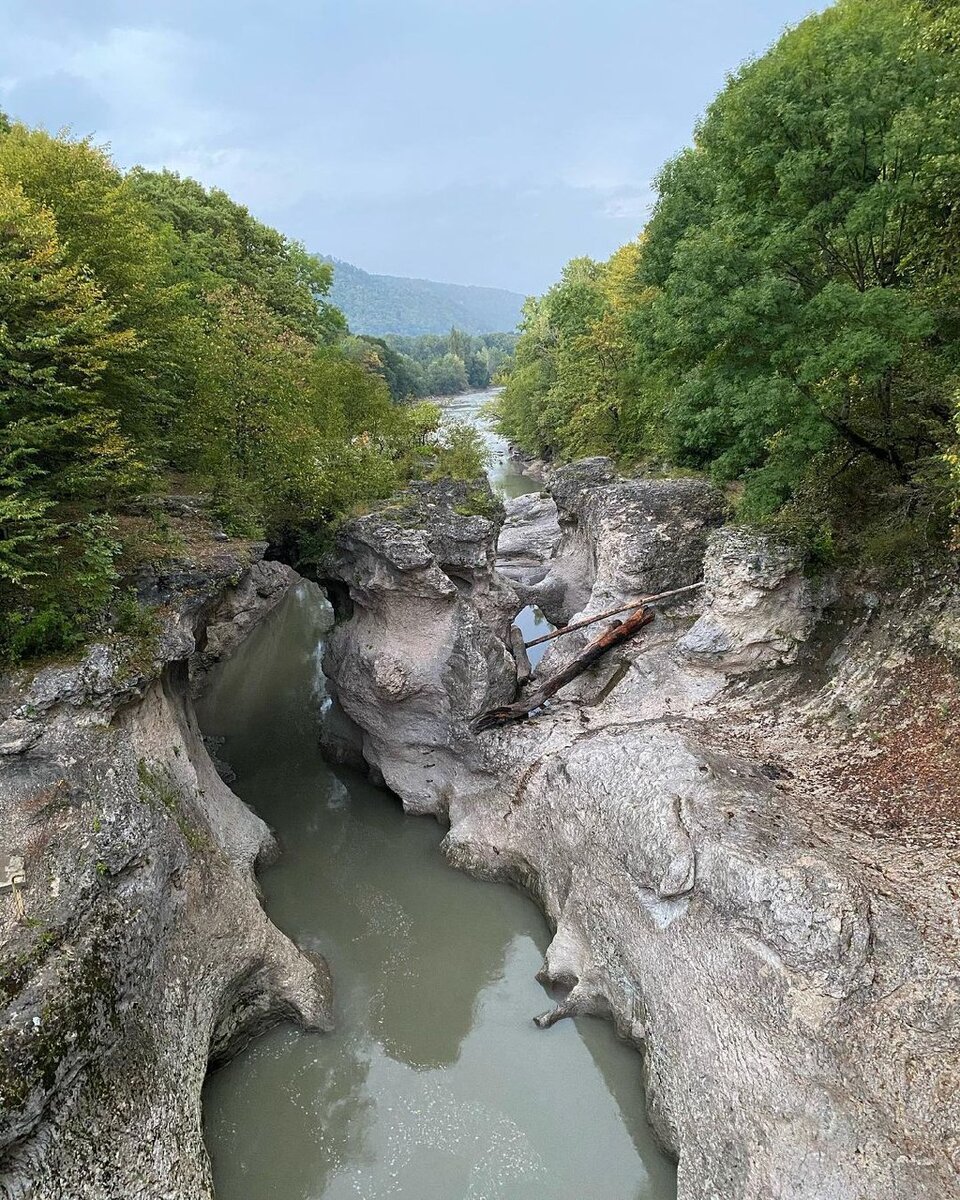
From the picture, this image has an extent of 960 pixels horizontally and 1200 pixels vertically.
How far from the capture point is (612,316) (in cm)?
2841

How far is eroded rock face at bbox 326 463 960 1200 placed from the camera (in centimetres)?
674

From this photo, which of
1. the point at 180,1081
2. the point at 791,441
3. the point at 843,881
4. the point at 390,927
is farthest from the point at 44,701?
the point at 791,441

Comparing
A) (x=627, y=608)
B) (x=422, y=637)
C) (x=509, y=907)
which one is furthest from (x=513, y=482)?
(x=509, y=907)

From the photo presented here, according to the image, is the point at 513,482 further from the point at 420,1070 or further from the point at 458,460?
the point at 420,1070

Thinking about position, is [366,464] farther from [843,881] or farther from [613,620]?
[843,881]

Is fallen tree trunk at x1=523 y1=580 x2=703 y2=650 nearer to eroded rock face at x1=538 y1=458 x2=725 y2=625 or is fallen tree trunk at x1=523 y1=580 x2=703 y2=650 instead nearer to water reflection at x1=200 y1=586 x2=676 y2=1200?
eroded rock face at x1=538 y1=458 x2=725 y2=625

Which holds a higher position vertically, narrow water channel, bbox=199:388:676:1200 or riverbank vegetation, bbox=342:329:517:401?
riverbank vegetation, bbox=342:329:517:401

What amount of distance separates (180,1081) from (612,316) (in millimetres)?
28639

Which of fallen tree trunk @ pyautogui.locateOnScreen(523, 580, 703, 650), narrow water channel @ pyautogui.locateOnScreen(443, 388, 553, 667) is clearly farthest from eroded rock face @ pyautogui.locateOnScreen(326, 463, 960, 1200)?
narrow water channel @ pyautogui.locateOnScreen(443, 388, 553, 667)

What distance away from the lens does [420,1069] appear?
9383mm

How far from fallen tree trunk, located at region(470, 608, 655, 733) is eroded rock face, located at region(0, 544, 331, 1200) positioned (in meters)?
5.30

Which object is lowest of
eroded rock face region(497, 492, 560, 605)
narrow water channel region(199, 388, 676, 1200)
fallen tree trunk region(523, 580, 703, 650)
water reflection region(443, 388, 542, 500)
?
narrow water channel region(199, 388, 676, 1200)

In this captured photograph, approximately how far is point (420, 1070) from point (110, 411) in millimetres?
10314

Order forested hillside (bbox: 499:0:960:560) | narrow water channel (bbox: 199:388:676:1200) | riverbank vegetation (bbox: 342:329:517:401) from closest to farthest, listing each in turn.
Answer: narrow water channel (bbox: 199:388:676:1200) → forested hillside (bbox: 499:0:960:560) → riverbank vegetation (bbox: 342:329:517:401)
